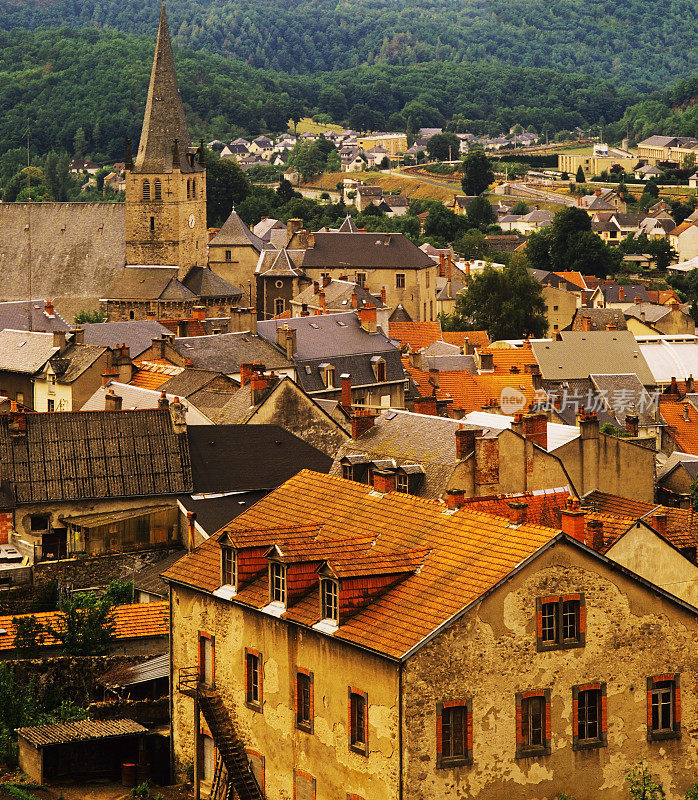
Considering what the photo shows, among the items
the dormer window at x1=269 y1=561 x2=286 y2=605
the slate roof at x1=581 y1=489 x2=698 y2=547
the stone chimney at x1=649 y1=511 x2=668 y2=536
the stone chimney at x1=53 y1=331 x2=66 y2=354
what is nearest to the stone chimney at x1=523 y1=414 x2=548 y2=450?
the slate roof at x1=581 y1=489 x2=698 y2=547

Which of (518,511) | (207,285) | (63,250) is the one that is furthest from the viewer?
(63,250)

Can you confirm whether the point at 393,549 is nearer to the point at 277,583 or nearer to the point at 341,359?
the point at 277,583

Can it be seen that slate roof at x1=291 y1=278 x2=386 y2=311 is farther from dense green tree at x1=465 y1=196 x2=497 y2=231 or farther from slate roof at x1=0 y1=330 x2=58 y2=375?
dense green tree at x1=465 y1=196 x2=497 y2=231

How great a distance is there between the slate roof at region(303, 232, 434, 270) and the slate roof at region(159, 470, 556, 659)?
8581cm

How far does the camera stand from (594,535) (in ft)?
97.1

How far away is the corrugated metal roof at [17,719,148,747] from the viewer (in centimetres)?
2972

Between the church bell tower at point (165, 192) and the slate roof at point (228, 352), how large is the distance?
128 ft

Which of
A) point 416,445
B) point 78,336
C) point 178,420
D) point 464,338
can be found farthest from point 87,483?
point 464,338

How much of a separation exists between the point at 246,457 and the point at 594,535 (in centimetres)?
1799

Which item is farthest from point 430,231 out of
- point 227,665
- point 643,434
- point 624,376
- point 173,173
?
point 227,665

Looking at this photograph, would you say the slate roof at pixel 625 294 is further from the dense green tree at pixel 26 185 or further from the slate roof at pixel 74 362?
the slate roof at pixel 74 362

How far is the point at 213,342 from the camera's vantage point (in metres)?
68.7

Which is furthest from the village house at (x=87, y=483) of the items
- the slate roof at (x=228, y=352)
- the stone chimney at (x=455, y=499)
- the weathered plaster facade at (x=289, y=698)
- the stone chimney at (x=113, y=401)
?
the slate roof at (x=228, y=352)

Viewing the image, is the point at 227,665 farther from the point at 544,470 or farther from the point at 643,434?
the point at 643,434
